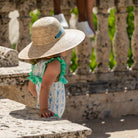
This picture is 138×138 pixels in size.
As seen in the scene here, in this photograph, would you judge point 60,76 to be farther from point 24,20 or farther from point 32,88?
point 24,20

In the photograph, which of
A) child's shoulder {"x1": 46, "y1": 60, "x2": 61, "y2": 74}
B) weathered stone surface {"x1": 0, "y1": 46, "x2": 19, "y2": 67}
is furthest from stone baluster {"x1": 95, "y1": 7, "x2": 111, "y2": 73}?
child's shoulder {"x1": 46, "y1": 60, "x2": 61, "y2": 74}

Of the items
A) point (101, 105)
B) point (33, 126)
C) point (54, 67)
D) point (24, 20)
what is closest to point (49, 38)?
point (54, 67)

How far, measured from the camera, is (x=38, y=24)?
279cm

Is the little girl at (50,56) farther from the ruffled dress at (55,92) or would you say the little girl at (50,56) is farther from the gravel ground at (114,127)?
the gravel ground at (114,127)

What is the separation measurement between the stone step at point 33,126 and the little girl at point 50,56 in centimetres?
24

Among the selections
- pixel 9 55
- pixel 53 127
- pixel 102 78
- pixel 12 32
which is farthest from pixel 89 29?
pixel 12 32

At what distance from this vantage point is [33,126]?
82.6 inches

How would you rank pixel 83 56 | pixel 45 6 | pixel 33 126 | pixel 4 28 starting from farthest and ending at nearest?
pixel 83 56 < pixel 45 6 < pixel 4 28 < pixel 33 126

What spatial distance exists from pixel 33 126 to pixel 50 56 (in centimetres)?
81

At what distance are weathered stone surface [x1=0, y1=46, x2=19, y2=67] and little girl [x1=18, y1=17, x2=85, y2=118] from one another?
17.2 inches

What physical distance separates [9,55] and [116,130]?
2.30 meters

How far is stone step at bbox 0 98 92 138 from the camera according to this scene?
1.96 meters

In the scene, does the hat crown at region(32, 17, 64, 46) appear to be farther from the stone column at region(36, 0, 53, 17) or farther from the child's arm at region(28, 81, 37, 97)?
the stone column at region(36, 0, 53, 17)

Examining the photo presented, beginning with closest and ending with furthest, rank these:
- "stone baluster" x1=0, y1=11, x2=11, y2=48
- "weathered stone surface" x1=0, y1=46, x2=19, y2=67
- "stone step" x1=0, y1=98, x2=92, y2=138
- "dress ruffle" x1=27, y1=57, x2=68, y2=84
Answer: "stone step" x1=0, y1=98, x2=92, y2=138
"dress ruffle" x1=27, y1=57, x2=68, y2=84
"weathered stone surface" x1=0, y1=46, x2=19, y2=67
"stone baluster" x1=0, y1=11, x2=11, y2=48
